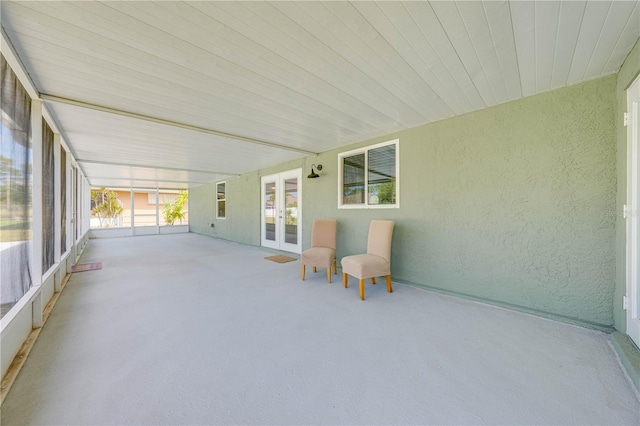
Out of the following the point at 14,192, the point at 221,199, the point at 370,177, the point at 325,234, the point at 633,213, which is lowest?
the point at 325,234

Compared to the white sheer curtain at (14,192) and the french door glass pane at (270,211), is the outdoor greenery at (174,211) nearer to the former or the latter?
the french door glass pane at (270,211)

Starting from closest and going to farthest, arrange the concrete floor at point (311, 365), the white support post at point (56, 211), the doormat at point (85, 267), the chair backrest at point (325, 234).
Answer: the concrete floor at point (311, 365), the white support post at point (56, 211), the chair backrest at point (325, 234), the doormat at point (85, 267)

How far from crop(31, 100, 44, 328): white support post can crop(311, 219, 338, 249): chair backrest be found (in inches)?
135

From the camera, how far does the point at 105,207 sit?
1108cm

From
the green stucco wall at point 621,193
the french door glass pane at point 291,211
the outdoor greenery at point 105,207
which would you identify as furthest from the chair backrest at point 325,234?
the outdoor greenery at point 105,207

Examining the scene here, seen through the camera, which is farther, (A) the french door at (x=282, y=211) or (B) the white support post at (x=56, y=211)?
(A) the french door at (x=282, y=211)

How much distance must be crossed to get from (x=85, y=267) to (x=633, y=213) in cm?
802

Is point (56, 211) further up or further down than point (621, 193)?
further down

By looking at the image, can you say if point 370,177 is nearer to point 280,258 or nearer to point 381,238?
point 381,238

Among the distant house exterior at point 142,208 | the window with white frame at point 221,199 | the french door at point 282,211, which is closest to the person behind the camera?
the french door at point 282,211

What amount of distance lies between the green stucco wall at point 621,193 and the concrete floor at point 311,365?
0.30m

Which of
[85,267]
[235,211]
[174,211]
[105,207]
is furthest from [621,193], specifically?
[105,207]

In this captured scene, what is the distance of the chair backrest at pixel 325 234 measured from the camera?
4.52 meters

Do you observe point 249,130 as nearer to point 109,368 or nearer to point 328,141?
point 328,141
